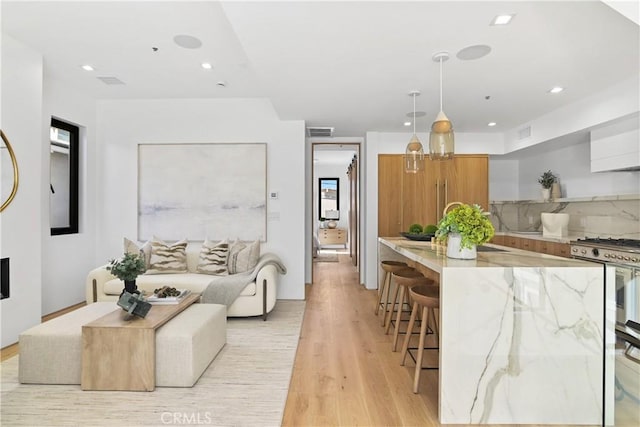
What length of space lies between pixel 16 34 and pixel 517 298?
Answer: 14.8ft

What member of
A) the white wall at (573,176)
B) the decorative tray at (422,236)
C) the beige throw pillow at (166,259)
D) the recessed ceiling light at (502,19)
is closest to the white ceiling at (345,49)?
the recessed ceiling light at (502,19)

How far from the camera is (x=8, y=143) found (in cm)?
303

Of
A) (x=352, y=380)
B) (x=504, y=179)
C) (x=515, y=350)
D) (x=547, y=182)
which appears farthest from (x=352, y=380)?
(x=504, y=179)

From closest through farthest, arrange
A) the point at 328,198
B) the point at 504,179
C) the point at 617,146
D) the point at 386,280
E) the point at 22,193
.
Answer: the point at 22,193
the point at 617,146
the point at 386,280
the point at 504,179
the point at 328,198

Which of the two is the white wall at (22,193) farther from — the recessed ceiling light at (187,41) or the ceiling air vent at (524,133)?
the ceiling air vent at (524,133)

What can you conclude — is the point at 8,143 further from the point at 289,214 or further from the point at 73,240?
the point at 289,214

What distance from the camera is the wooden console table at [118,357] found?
7.59 feet

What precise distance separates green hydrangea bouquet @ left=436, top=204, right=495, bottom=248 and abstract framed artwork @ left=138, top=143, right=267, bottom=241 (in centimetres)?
307

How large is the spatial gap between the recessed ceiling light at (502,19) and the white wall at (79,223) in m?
4.57

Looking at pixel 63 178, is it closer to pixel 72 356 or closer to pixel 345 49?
pixel 72 356

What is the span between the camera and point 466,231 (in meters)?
2.18

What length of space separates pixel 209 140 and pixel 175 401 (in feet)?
11.7

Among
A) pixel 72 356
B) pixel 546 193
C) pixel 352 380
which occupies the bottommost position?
pixel 352 380

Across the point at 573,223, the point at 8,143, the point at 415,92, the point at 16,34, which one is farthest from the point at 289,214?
the point at 573,223
